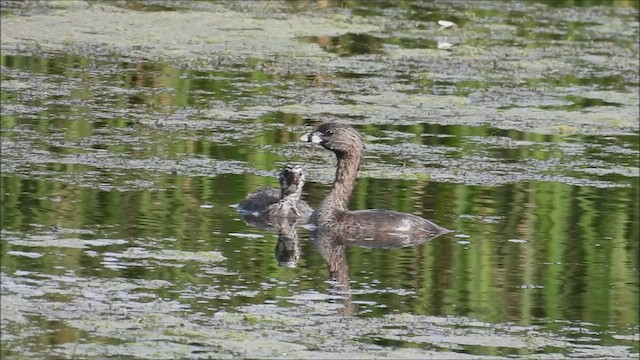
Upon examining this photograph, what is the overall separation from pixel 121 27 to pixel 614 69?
423 centimetres

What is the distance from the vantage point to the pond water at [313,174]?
6945 millimetres

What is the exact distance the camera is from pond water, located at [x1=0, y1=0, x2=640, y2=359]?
6945 millimetres

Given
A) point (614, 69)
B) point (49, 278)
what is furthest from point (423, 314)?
point (614, 69)

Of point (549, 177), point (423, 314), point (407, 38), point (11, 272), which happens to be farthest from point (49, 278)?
point (407, 38)

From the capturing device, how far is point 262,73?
13.9 metres

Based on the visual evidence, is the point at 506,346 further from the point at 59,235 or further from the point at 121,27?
the point at 121,27

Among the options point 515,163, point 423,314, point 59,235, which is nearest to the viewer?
point 423,314

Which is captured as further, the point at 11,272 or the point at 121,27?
the point at 121,27

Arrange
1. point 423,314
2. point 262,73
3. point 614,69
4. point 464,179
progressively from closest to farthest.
A: point 423,314 < point 464,179 < point 262,73 < point 614,69

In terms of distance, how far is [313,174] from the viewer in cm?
1118

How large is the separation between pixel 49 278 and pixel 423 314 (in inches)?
61.3

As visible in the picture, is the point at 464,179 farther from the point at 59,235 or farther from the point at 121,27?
the point at 121,27

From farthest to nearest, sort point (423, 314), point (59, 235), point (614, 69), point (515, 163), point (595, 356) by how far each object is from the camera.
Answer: point (614, 69) → point (515, 163) → point (59, 235) → point (423, 314) → point (595, 356)

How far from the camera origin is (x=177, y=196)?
973 centimetres
